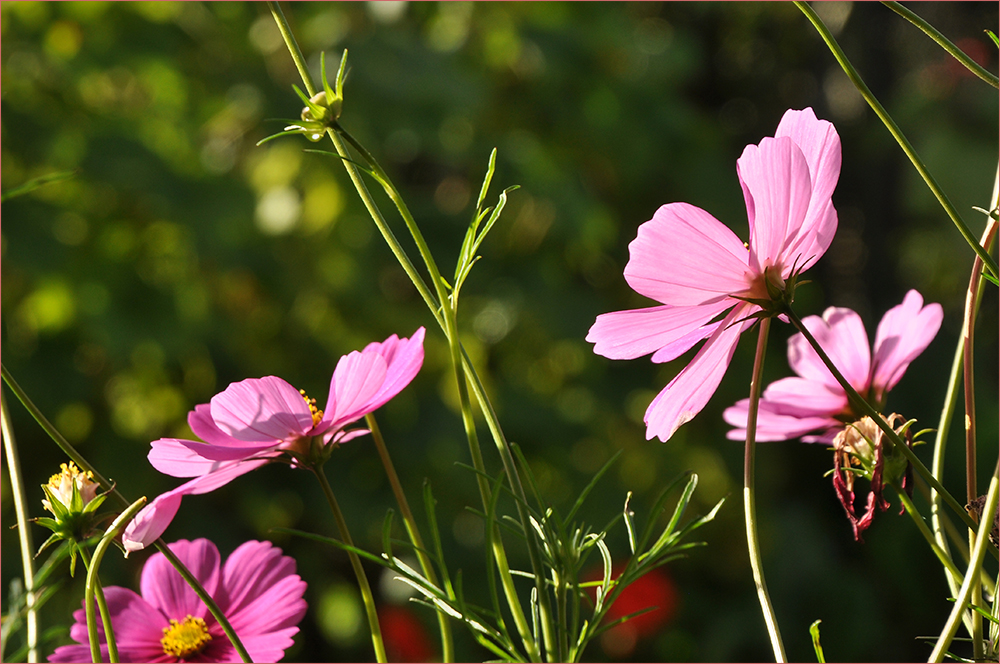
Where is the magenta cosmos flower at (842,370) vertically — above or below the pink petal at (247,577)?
above

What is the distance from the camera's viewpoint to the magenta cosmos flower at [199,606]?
21 cm

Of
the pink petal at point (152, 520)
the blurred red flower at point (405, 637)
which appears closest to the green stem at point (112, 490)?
the pink petal at point (152, 520)

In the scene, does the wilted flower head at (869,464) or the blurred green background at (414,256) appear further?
the blurred green background at (414,256)

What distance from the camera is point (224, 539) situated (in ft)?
4.31

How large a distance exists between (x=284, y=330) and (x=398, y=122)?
0.40 meters

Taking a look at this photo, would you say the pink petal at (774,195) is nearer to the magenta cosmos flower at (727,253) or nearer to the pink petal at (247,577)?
the magenta cosmos flower at (727,253)

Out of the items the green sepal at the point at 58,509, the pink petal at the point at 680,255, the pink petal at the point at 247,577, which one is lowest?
the pink petal at the point at 247,577

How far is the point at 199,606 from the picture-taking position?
0.22 meters

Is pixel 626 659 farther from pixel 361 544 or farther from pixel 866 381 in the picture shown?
pixel 866 381

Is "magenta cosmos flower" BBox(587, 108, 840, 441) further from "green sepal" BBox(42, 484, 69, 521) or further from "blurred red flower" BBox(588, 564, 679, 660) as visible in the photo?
"blurred red flower" BBox(588, 564, 679, 660)

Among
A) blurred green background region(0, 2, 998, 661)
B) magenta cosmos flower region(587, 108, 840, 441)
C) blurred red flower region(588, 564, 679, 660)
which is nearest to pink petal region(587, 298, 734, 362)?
magenta cosmos flower region(587, 108, 840, 441)

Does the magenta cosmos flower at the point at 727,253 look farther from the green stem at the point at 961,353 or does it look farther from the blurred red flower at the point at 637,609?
the blurred red flower at the point at 637,609

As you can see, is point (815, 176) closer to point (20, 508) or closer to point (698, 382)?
Result: point (698, 382)

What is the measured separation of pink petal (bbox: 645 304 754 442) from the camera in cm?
17
